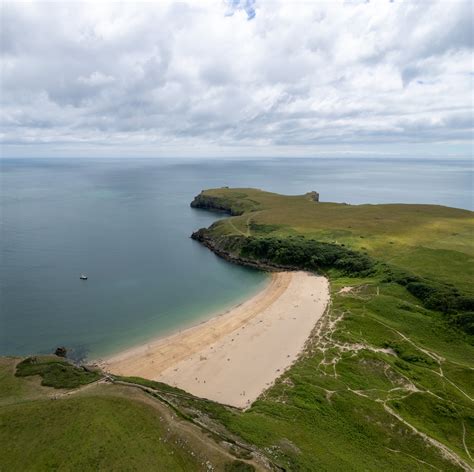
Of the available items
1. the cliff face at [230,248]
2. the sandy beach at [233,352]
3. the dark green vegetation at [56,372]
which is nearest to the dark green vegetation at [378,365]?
the cliff face at [230,248]

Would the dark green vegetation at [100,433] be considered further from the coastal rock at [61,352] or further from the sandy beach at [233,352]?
the coastal rock at [61,352]

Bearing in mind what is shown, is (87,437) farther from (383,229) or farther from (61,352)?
(383,229)

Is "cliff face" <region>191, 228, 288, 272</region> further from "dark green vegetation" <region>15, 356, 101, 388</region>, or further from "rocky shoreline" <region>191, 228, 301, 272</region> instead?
"dark green vegetation" <region>15, 356, 101, 388</region>

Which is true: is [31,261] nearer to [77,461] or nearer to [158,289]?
[158,289]

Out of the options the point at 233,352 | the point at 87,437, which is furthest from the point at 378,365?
the point at 87,437

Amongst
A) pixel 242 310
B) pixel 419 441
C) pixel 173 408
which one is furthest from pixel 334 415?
pixel 242 310

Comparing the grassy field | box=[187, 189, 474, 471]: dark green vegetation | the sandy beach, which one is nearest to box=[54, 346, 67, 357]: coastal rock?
the sandy beach
